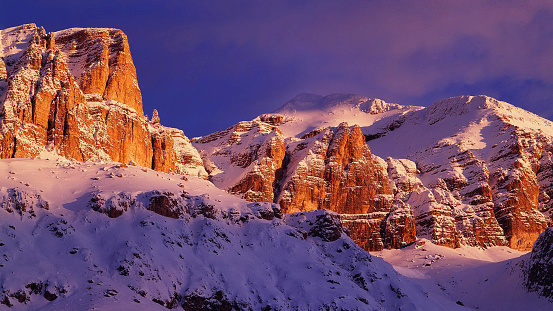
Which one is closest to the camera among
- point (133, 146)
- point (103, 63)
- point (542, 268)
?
point (542, 268)

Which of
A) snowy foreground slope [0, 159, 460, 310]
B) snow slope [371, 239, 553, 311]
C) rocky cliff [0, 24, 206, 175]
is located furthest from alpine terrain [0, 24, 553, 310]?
snow slope [371, 239, 553, 311]

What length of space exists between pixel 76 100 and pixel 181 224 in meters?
52.8

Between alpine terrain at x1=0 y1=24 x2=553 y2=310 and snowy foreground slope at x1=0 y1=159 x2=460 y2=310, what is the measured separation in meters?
0.23

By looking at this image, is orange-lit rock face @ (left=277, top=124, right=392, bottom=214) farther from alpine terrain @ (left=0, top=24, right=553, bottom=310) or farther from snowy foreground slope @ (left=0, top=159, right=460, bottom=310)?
snowy foreground slope @ (left=0, top=159, right=460, bottom=310)

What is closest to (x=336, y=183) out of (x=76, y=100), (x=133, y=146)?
(x=133, y=146)

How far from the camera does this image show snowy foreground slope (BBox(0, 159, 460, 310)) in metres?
71.4

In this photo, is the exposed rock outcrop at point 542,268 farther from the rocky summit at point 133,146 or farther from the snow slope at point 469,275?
the rocky summit at point 133,146

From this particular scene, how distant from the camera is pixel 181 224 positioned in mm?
91812

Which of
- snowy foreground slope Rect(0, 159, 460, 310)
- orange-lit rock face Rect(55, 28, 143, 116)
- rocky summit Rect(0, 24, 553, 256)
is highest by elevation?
orange-lit rock face Rect(55, 28, 143, 116)

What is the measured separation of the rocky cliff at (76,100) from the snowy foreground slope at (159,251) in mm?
18262

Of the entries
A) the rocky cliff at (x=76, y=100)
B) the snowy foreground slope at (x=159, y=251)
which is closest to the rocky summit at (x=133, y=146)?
the rocky cliff at (x=76, y=100)

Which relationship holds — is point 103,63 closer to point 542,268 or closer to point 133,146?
point 133,146

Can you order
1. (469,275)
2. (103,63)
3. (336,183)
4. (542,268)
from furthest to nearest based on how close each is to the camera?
(336,183)
(469,275)
(103,63)
(542,268)

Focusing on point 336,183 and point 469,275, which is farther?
point 336,183
